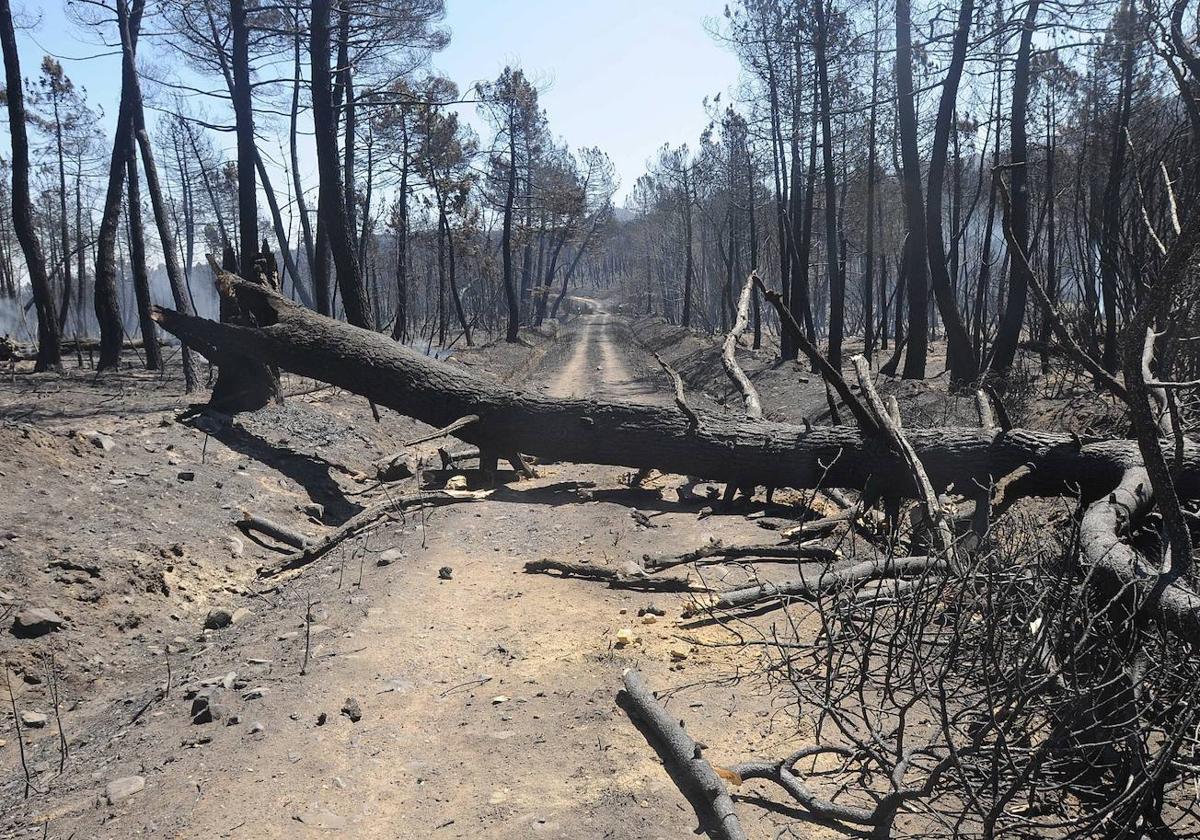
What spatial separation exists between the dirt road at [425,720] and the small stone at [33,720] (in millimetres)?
430

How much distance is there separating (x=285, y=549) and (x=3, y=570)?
2407mm

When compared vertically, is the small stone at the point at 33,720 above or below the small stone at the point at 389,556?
below

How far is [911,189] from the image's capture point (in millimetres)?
14133

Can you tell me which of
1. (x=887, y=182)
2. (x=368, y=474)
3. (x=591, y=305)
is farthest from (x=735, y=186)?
(x=591, y=305)

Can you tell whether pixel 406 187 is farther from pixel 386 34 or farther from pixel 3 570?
pixel 3 570

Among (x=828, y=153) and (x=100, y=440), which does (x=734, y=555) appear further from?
(x=828, y=153)

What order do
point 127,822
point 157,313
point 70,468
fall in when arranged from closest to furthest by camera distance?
1. point 127,822
2. point 70,468
3. point 157,313

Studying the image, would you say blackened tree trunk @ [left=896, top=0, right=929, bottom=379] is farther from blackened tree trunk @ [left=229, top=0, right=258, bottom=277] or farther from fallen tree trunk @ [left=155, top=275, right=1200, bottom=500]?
blackened tree trunk @ [left=229, top=0, right=258, bottom=277]

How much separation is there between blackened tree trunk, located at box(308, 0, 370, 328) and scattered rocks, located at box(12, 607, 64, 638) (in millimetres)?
8691

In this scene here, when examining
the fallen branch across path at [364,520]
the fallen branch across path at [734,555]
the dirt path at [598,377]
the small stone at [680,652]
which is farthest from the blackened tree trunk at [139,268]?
the small stone at [680,652]

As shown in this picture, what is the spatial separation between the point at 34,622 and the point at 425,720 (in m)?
2.87

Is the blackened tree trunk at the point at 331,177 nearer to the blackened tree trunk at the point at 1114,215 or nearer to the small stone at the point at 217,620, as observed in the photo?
the small stone at the point at 217,620

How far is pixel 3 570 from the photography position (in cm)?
534

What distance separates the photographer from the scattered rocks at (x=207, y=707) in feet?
13.0
